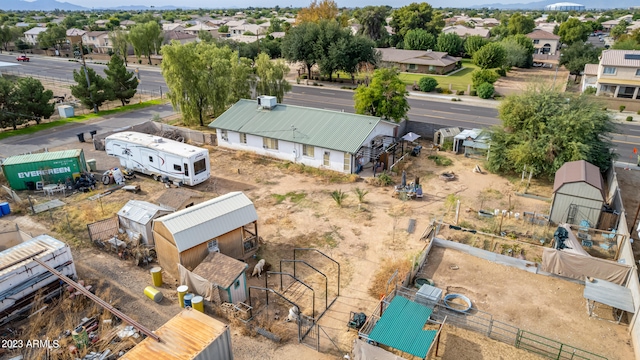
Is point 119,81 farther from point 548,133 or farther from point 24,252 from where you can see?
point 548,133

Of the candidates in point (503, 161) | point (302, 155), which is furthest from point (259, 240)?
point (503, 161)

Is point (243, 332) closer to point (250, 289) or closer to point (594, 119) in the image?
point (250, 289)

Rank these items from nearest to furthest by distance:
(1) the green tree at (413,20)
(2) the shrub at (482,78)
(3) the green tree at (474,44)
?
(2) the shrub at (482,78) < (3) the green tree at (474,44) < (1) the green tree at (413,20)

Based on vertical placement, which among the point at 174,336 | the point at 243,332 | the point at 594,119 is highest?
the point at 594,119

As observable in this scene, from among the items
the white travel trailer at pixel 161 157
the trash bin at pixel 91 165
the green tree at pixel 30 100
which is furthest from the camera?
the green tree at pixel 30 100

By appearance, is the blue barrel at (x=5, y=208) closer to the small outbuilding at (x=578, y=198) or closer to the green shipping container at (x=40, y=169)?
the green shipping container at (x=40, y=169)

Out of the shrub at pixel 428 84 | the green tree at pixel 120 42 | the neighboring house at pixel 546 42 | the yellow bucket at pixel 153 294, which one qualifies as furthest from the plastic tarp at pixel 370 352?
the neighboring house at pixel 546 42
